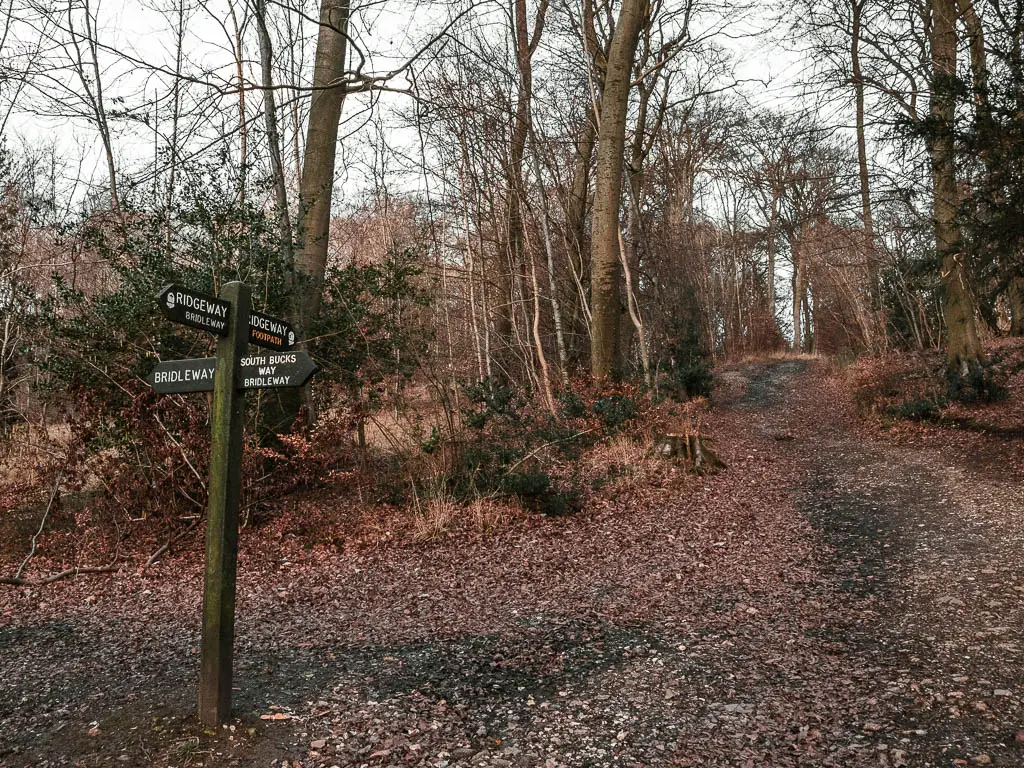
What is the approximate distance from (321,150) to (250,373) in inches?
297

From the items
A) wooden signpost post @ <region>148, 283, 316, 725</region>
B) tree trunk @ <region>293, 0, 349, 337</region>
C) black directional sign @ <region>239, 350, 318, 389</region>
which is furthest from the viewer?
tree trunk @ <region>293, 0, 349, 337</region>

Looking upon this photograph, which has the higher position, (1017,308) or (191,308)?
(1017,308)

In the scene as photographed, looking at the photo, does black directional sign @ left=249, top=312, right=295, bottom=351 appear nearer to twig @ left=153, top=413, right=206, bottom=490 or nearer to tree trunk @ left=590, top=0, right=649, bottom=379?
twig @ left=153, top=413, right=206, bottom=490

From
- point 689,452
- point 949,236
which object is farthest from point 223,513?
point 949,236

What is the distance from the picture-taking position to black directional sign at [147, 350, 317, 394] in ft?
11.4

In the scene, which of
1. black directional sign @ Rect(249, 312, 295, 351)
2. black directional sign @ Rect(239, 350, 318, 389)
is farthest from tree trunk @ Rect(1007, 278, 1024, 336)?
black directional sign @ Rect(239, 350, 318, 389)

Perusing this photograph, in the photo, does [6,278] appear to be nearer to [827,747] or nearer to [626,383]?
[626,383]

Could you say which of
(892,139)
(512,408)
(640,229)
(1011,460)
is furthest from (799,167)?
(512,408)

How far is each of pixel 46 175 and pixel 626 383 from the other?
43.8 feet

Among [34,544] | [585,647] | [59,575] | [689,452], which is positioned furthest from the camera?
[689,452]

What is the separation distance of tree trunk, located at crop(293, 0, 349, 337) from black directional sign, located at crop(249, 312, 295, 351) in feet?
19.9

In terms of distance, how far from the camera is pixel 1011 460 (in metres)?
9.54

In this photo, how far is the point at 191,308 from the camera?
338 cm

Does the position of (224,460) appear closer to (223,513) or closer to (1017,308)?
(223,513)
